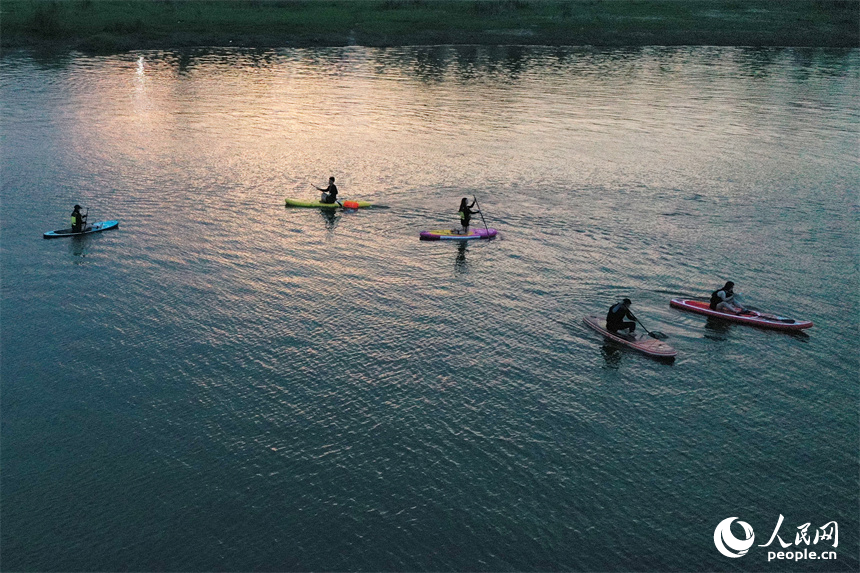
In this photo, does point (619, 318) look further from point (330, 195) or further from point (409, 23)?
point (409, 23)

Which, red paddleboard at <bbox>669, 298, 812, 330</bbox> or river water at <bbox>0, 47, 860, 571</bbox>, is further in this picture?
red paddleboard at <bbox>669, 298, 812, 330</bbox>

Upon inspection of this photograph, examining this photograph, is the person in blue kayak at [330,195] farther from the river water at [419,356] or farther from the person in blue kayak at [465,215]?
the person in blue kayak at [465,215]

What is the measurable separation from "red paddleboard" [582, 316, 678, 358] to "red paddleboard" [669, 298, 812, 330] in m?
3.73

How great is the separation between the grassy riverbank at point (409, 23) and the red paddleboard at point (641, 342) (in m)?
93.3

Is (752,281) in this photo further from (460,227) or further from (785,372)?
(460,227)

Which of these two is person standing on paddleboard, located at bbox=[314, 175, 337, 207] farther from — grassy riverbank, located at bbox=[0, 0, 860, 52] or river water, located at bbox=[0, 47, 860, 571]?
grassy riverbank, located at bbox=[0, 0, 860, 52]

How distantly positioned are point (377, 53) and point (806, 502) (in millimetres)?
99475

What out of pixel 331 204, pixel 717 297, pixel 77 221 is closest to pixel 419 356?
pixel 717 297

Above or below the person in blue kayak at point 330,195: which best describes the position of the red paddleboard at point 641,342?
below

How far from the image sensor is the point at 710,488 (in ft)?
82.7

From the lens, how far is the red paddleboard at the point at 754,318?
3472 centimetres

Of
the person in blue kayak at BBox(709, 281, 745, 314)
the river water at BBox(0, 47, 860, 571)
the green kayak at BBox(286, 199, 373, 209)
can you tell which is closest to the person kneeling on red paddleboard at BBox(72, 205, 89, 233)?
the river water at BBox(0, 47, 860, 571)

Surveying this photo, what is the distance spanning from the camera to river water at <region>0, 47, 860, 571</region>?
935 inches

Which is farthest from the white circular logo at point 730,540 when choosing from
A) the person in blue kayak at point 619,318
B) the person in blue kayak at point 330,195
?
the person in blue kayak at point 330,195
